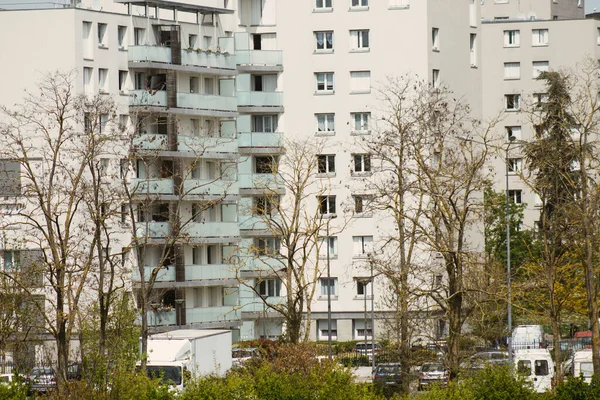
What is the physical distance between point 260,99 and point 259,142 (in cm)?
289

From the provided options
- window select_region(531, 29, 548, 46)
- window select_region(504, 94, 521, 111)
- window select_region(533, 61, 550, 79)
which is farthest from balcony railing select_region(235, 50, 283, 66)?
window select_region(531, 29, 548, 46)

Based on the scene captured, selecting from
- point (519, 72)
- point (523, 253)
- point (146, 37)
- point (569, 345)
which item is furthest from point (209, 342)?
point (519, 72)

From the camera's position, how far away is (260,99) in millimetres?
85000

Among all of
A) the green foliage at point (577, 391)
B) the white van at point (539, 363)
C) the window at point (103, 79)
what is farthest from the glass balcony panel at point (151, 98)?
the green foliage at point (577, 391)

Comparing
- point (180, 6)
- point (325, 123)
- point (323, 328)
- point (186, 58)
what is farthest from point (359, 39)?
point (323, 328)

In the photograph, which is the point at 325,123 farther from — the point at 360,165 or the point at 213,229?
the point at 213,229

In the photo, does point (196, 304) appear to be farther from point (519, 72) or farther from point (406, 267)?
point (519, 72)

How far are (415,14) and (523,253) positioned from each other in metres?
23.4

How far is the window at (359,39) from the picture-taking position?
85.8 metres

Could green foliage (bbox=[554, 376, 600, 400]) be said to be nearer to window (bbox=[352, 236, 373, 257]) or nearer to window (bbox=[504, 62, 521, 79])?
window (bbox=[352, 236, 373, 257])

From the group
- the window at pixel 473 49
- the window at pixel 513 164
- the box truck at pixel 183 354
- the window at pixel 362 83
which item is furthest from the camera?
the window at pixel 473 49

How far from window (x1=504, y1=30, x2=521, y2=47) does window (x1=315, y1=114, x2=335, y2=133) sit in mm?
31633

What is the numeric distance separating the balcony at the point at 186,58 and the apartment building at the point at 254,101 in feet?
0.27

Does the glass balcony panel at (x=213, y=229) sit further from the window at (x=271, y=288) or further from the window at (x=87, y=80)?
the window at (x=87, y=80)
